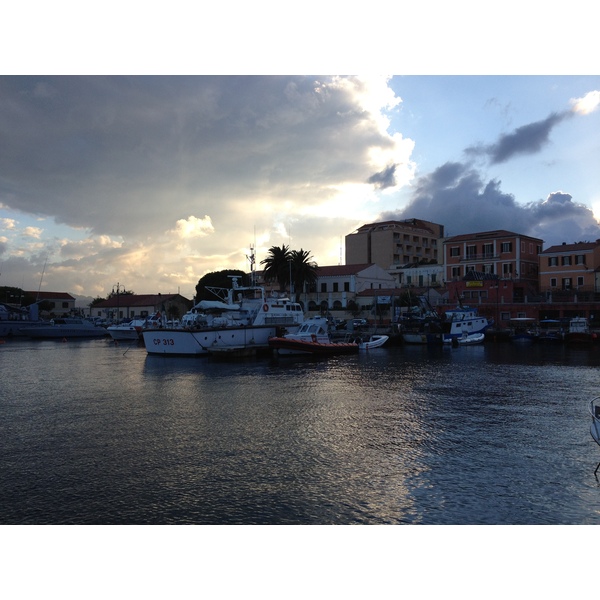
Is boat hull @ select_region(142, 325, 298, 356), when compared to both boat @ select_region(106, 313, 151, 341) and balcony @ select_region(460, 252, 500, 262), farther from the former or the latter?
balcony @ select_region(460, 252, 500, 262)

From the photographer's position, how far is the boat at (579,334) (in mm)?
57344

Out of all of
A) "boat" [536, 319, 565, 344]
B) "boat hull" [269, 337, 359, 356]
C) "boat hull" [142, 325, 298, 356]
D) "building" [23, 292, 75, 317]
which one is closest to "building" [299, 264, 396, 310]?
"boat" [536, 319, 565, 344]

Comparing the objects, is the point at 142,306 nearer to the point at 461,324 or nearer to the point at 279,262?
the point at 279,262

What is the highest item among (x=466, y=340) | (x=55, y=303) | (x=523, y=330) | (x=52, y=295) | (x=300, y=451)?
(x=52, y=295)

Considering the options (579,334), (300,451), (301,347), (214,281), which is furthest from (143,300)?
(300,451)

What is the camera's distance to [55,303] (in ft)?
445

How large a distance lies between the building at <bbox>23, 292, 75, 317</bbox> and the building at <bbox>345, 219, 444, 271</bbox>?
71.1 m

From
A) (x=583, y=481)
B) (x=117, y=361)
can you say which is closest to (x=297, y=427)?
(x=583, y=481)

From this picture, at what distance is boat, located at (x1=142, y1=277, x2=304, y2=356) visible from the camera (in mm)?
44688

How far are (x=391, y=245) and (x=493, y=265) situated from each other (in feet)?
97.8

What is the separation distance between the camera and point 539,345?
57969mm

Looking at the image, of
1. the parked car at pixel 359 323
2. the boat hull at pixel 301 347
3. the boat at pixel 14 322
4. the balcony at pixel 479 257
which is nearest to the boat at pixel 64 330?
the boat at pixel 14 322

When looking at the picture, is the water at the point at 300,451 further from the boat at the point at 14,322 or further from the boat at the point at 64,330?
the boat at the point at 14,322

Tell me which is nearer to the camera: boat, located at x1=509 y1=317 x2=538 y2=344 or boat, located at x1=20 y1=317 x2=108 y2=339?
boat, located at x1=509 y1=317 x2=538 y2=344
